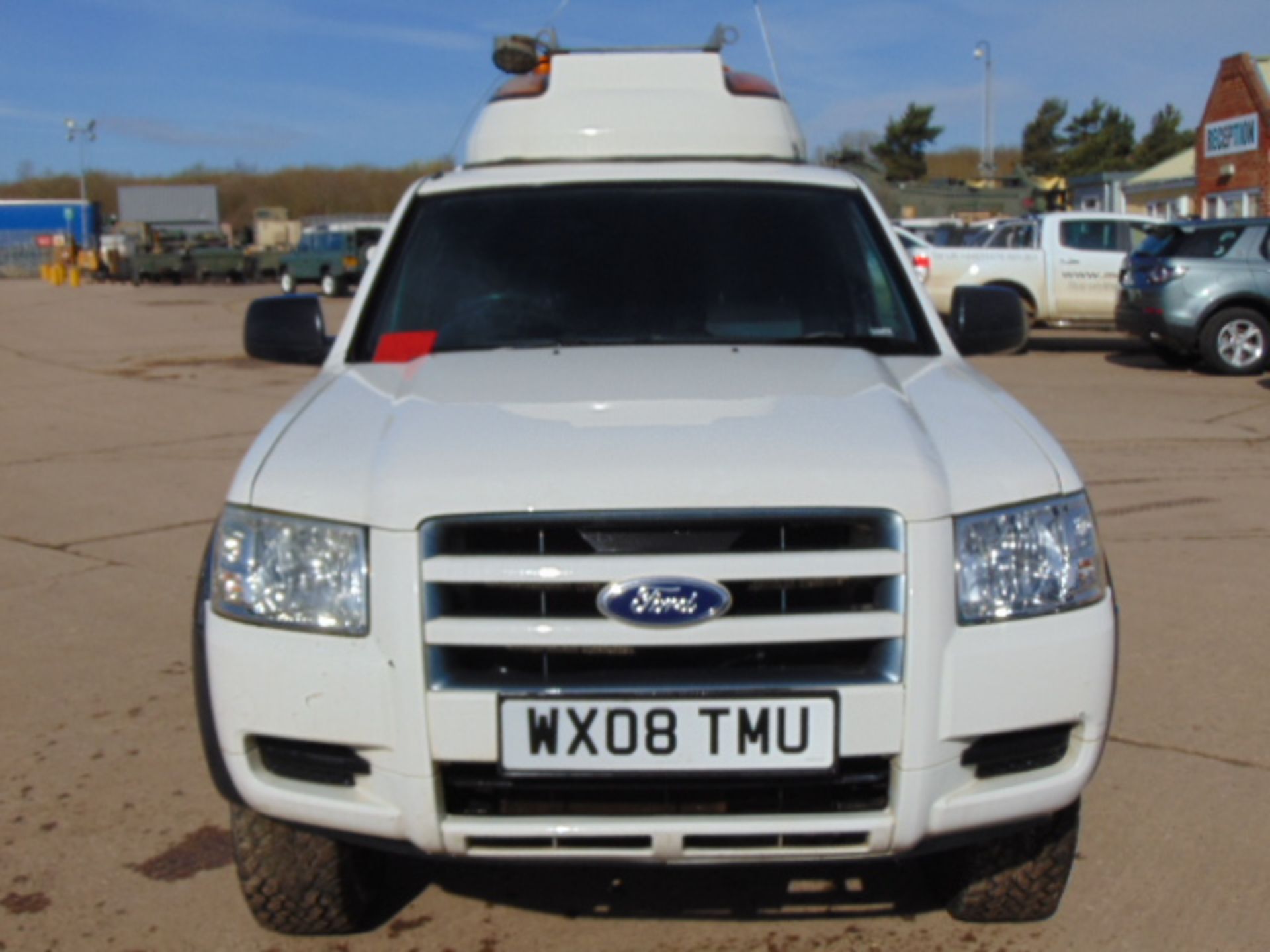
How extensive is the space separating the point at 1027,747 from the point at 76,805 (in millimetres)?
2540

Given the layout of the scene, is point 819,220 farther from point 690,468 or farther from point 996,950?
point 996,950

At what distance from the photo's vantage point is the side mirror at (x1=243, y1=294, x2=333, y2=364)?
163 inches

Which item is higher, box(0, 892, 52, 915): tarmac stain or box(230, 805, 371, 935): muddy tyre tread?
box(230, 805, 371, 935): muddy tyre tread

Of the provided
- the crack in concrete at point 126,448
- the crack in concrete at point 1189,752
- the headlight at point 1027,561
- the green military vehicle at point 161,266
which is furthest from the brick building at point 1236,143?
the green military vehicle at point 161,266

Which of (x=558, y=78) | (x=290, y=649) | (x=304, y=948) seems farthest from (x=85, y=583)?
(x=290, y=649)

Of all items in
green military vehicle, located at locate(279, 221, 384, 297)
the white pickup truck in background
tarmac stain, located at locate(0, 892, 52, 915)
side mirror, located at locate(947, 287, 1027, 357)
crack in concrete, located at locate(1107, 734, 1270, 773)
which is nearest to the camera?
tarmac stain, located at locate(0, 892, 52, 915)

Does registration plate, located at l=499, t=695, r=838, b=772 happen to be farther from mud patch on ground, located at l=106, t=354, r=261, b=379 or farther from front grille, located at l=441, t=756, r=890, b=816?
mud patch on ground, located at l=106, t=354, r=261, b=379

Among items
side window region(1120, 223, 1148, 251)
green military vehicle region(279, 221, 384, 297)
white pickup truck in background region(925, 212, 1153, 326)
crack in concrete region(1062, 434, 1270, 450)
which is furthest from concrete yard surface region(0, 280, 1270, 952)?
green military vehicle region(279, 221, 384, 297)

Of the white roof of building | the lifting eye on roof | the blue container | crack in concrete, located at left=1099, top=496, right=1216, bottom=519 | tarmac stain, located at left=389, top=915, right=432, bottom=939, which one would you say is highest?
the blue container

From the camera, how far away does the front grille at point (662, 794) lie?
260 cm

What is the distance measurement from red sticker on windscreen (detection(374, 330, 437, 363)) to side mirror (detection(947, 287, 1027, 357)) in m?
1.53

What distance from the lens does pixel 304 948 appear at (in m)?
3.09

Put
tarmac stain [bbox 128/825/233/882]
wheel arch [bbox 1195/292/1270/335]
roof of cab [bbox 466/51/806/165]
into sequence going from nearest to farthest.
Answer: tarmac stain [bbox 128/825/233/882], roof of cab [bbox 466/51/806/165], wheel arch [bbox 1195/292/1270/335]

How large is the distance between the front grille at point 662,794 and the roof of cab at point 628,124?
8.72 ft
